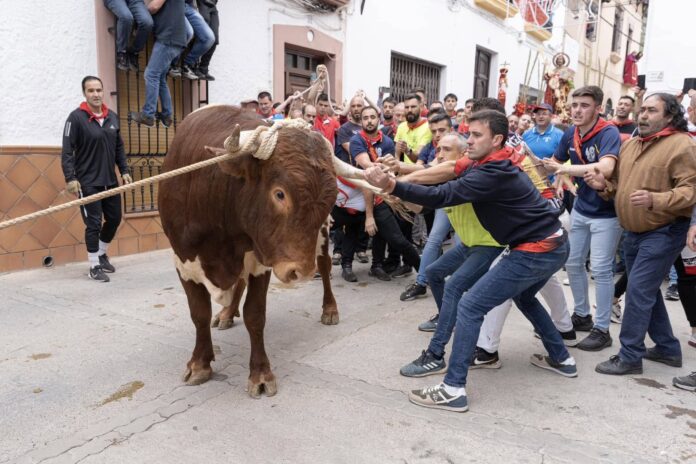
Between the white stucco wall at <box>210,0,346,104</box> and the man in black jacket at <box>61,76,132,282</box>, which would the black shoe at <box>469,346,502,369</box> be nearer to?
the man in black jacket at <box>61,76,132,282</box>

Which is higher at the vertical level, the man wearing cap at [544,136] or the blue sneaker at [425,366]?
the man wearing cap at [544,136]

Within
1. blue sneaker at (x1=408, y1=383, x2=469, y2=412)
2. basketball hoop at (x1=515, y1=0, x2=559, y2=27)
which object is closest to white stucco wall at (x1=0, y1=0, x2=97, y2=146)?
blue sneaker at (x1=408, y1=383, x2=469, y2=412)

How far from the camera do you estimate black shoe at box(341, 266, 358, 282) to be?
591 cm

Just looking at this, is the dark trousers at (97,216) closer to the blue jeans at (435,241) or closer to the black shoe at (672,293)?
the blue jeans at (435,241)

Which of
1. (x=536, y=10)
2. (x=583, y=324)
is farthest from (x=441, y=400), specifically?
(x=536, y=10)

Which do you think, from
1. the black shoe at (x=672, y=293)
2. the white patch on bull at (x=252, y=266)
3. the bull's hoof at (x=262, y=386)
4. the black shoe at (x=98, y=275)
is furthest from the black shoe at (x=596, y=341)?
the black shoe at (x=98, y=275)

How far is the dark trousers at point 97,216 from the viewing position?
18.1 ft

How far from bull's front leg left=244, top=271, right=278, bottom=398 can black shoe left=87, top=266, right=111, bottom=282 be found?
2.75 meters

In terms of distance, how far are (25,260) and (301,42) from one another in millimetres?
4939

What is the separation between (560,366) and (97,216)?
446cm

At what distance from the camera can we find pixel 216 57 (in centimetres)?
733

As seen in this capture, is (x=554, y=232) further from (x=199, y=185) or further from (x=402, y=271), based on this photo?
(x=402, y=271)

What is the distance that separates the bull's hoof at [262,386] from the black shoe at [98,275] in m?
2.87

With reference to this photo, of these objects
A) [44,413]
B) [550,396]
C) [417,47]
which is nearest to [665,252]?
[550,396]
